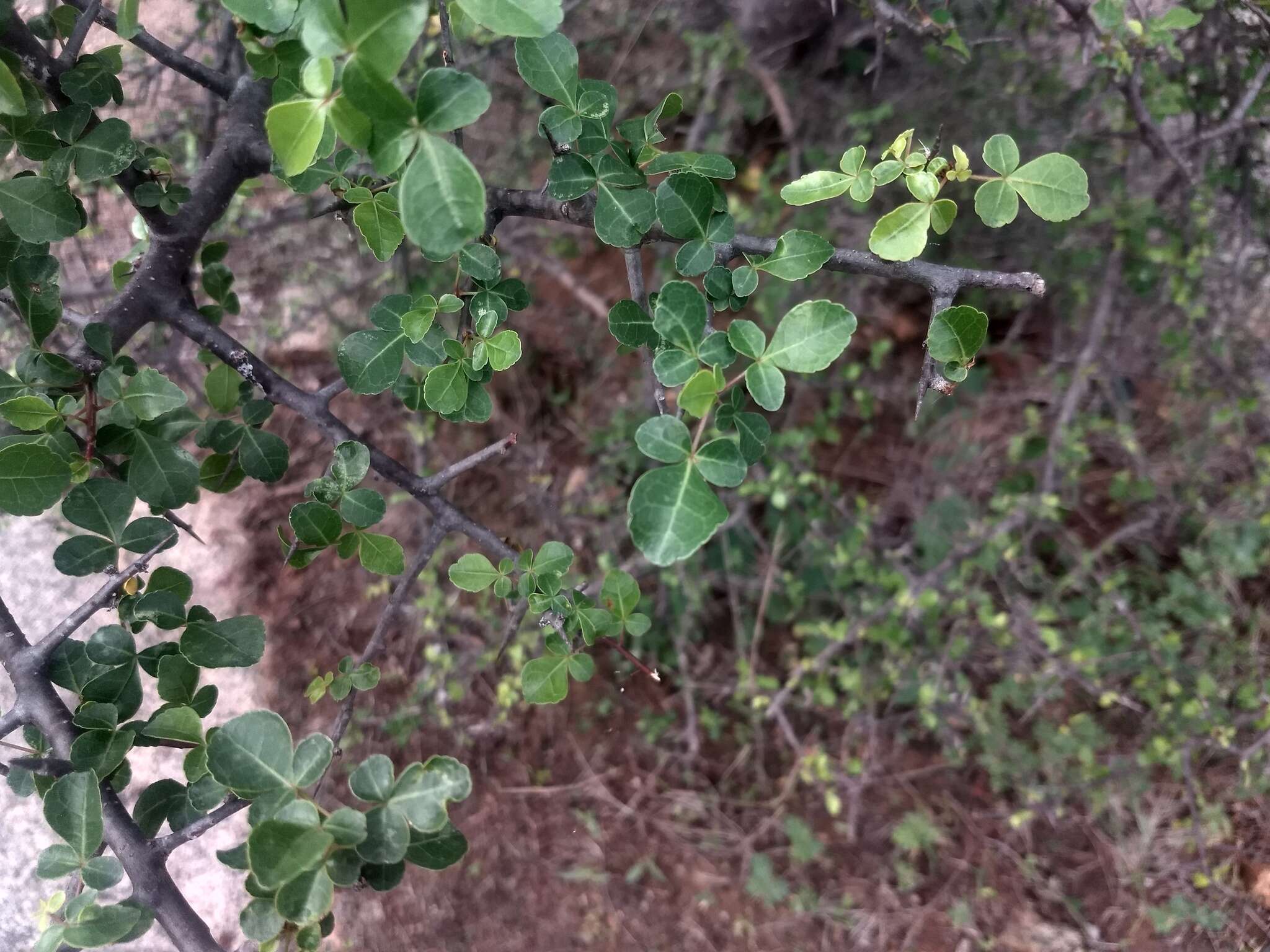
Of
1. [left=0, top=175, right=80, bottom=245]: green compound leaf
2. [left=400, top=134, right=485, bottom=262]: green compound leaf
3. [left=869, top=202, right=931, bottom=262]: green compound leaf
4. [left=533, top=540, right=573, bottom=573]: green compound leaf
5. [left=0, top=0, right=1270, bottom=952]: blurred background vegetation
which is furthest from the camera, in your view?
[left=0, top=0, right=1270, bottom=952]: blurred background vegetation

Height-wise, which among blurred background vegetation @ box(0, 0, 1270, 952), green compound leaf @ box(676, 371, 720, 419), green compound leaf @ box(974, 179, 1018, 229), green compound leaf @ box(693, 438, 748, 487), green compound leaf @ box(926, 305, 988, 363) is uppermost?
green compound leaf @ box(974, 179, 1018, 229)

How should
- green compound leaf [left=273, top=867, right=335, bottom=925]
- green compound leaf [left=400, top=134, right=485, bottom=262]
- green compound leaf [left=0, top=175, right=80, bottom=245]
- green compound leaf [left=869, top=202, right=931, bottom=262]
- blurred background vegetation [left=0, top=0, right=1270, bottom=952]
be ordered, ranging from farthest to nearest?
blurred background vegetation [left=0, top=0, right=1270, bottom=952], green compound leaf [left=0, top=175, right=80, bottom=245], green compound leaf [left=869, top=202, right=931, bottom=262], green compound leaf [left=273, top=867, right=335, bottom=925], green compound leaf [left=400, top=134, right=485, bottom=262]

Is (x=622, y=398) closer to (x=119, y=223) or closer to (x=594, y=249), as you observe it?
(x=594, y=249)

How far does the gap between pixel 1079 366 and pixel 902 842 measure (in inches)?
62.9

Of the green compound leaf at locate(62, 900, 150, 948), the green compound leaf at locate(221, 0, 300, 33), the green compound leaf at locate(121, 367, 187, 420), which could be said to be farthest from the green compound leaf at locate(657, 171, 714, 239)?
the green compound leaf at locate(62, 900, 150, 948)

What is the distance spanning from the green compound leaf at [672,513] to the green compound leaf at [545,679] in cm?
34

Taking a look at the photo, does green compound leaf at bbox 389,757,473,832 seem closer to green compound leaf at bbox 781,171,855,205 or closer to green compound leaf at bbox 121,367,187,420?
green compound leaf at bbox 121,367,187,420

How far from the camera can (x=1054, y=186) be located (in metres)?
0.71

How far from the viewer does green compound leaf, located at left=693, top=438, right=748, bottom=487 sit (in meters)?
0.63

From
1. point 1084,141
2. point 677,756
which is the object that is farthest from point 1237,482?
point 677,756

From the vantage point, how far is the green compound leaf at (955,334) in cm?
67

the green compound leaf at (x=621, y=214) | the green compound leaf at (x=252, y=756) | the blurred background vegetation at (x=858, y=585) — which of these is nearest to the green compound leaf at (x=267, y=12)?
the green compound leaf at (x=621, y=214)

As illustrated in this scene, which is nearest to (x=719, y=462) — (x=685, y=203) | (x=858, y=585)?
(x=685, y=203)

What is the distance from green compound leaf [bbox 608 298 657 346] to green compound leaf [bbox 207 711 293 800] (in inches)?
19.2
